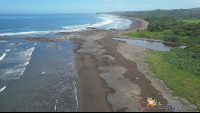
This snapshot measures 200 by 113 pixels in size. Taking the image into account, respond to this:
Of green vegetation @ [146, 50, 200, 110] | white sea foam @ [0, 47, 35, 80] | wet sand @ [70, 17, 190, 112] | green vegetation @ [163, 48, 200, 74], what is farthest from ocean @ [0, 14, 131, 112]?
green vegetation @ [163, 48, 200, 74]

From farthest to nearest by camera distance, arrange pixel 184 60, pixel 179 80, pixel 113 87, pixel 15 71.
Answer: pixel 184 60
pixel 15 71
pixel 179 80
pixel 113 87

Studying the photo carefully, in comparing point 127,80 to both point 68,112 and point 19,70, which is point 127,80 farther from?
point 19,70

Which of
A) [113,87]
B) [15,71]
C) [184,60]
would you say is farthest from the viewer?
[184,60]

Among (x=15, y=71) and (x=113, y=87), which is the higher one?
(x=15, y=71)

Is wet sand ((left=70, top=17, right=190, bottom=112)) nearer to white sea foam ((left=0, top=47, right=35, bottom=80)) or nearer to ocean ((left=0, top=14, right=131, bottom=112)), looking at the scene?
ocean ((left=0, top=14, right=131, bottom=112))

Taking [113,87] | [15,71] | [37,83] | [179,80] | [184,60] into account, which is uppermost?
[184,60]

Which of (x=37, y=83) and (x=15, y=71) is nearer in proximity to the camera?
(x=37, y=83)

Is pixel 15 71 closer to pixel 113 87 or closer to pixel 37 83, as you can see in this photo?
pixel 37 83

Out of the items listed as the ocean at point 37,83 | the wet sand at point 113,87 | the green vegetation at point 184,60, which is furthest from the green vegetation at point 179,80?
the ocean at point 37,83

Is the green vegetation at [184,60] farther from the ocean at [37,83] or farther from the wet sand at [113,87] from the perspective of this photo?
the ocean at [37,83]

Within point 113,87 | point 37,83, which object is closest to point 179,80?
point 113,87
